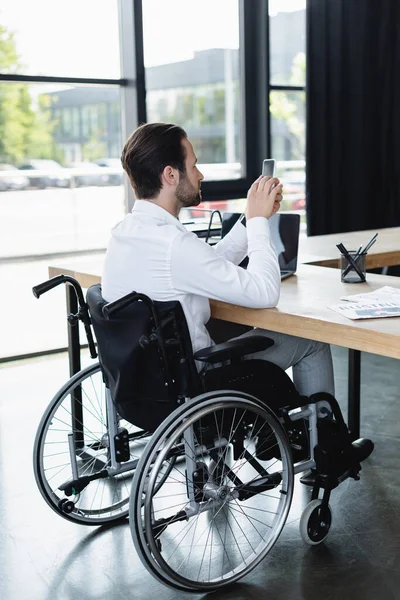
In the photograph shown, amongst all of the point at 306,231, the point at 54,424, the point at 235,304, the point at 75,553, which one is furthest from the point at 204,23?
the point at 75,553

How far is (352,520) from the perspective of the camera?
2459 mm

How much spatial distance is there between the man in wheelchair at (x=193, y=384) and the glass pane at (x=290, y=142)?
3.13 meters

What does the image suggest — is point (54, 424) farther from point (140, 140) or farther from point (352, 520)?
point (140, 140)

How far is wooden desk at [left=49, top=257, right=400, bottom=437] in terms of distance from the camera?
185 cm

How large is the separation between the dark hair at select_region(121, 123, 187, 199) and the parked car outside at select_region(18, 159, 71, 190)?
2344 mm

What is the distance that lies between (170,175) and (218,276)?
34 centimetres

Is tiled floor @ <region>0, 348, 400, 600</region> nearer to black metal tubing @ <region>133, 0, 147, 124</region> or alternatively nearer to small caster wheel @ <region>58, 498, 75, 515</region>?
small caster wheel @ <region>58, 498, 75, 515</region>

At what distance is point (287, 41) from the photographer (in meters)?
5.22

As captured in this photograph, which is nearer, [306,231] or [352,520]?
[352,520]

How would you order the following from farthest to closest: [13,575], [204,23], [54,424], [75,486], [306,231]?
[306,231] < [204,23] < [54,424] < [75,486] < [13,575]

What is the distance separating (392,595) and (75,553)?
89 cm

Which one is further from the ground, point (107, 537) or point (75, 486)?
point (75, 486)

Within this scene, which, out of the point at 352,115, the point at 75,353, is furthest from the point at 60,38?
the point at 75,353

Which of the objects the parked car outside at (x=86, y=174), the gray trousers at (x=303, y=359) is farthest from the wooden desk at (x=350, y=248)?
the parked car outside at (x=86, y=174)
